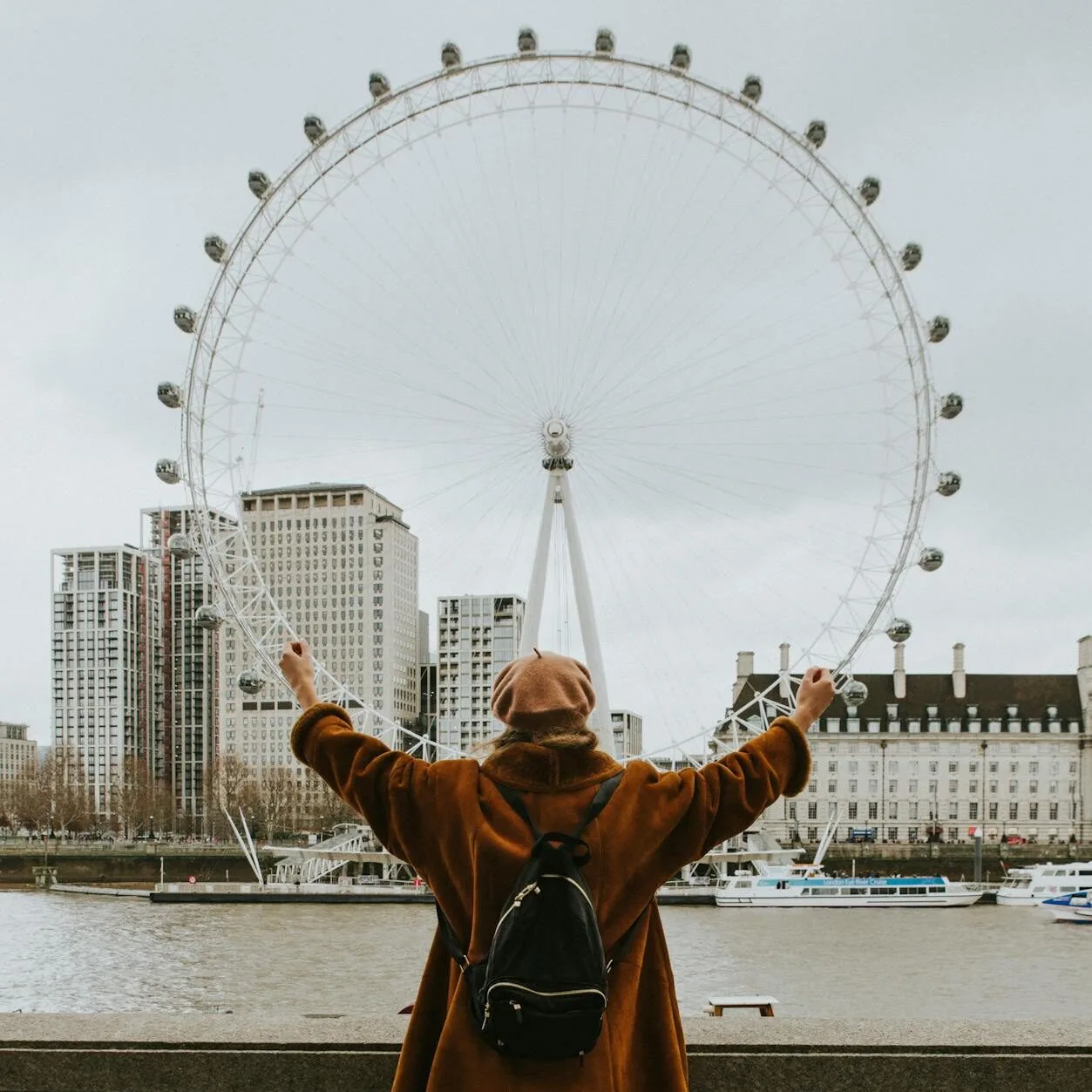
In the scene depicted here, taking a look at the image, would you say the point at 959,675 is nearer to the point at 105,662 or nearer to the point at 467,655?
the point at 467,655

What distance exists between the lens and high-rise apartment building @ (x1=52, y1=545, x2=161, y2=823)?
13575 centimetres

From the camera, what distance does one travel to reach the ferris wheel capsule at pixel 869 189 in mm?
24812

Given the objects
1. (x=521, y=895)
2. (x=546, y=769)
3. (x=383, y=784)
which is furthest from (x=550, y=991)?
(x=383, y=784)

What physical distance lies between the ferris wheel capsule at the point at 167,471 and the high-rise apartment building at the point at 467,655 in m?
96.3

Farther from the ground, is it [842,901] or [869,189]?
[869,189]

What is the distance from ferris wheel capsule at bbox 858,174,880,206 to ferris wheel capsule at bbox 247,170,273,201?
10.0 meters

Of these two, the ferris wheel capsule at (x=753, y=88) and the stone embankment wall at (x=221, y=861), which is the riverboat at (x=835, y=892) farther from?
the ferris wheel capsule at (x=753, y=88)

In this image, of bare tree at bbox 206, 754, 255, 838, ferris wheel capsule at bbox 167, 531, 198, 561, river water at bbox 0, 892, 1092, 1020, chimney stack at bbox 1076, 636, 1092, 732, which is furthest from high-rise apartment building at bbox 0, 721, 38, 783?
ferris wheel capsule at bbox 167, 531, 198, 561

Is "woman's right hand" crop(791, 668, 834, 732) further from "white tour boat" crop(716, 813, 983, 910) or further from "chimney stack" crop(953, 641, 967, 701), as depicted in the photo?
"chimney stack" crop(953, 641, 967, 701)

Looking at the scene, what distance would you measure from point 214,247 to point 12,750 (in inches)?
6481

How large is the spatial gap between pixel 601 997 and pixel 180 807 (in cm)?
13012

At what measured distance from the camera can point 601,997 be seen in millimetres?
2574

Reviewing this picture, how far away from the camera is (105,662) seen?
5364 inches

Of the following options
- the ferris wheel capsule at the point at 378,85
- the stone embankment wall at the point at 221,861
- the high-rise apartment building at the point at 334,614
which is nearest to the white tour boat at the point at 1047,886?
the stone embankment wall at the point at 221,861
